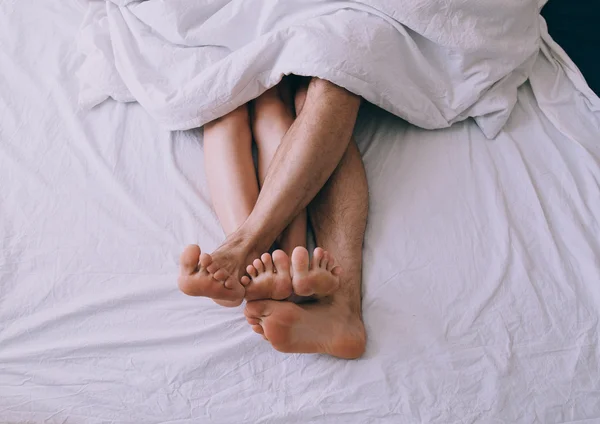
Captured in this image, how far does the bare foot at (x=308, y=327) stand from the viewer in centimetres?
79

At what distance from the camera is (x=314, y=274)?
0.78 meters

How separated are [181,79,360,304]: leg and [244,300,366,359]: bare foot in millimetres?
65

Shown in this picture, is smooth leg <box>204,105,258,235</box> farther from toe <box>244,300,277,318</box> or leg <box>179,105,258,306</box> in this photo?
toe <box>244,300,277,318</box>

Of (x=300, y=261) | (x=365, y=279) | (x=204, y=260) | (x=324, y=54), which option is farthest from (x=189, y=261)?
(x=324, y=54)

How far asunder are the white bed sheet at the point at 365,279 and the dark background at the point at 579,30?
0.18ft

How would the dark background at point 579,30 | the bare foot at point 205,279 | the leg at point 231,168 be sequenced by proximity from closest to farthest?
the bare foot at point 205,279
the leg at point 231,168
the dark background at point 579,30

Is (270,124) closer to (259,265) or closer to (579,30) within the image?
(259,265)

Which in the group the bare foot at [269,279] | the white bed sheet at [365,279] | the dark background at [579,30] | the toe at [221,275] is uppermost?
the dark background at [579,30]

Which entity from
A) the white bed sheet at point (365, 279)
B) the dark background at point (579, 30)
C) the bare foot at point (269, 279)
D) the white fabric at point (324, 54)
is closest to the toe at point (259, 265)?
the bare foot at point (269, 279)

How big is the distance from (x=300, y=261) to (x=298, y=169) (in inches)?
6.8

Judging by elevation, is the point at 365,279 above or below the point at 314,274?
below

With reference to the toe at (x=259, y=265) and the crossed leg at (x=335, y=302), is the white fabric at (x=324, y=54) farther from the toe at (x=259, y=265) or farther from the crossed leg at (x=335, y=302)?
the toe at (x=259, y=265)

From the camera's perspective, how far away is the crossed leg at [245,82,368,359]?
0.80m

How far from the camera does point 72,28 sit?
1.27 m
